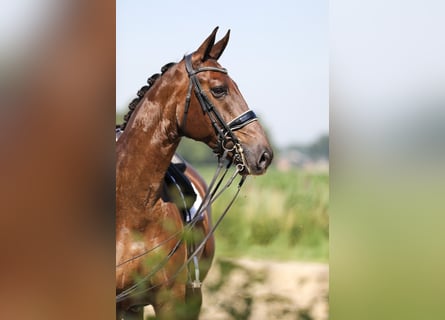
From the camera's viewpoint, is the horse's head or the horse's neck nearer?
the horse's head

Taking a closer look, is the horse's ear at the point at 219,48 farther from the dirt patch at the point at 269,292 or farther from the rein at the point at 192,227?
the dirt patch at the point at 269,292

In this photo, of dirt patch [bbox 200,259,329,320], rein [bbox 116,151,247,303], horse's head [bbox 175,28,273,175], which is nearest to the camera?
dirt patch [bbox 200,259,329,320]

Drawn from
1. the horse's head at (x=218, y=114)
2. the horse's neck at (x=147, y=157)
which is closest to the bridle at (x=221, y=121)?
the horse's head at (x=218, y=114)

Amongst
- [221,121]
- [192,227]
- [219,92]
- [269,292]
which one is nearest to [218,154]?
[221,121]

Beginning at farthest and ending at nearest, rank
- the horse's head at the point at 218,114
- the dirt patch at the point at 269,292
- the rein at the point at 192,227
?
the rein at the point at 192,227
the horse's head at the point at 218,114
the dirt patch at the point at 269,292

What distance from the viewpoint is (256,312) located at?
2.70 m

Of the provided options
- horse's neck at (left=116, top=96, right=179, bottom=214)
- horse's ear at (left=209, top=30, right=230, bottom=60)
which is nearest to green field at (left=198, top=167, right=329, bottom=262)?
horse's neck at (left=116, top=96, right=179, bottom=214)

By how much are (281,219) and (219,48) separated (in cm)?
85

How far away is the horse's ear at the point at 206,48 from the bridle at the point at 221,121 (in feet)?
0.15

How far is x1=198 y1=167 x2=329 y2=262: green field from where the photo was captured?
295 cm

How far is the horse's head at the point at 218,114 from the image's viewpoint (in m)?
2.88

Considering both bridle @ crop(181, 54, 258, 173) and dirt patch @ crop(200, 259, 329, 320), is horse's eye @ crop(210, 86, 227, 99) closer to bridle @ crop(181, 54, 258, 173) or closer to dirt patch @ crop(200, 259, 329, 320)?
bridle @ crop(181, 54, 258, 173)
